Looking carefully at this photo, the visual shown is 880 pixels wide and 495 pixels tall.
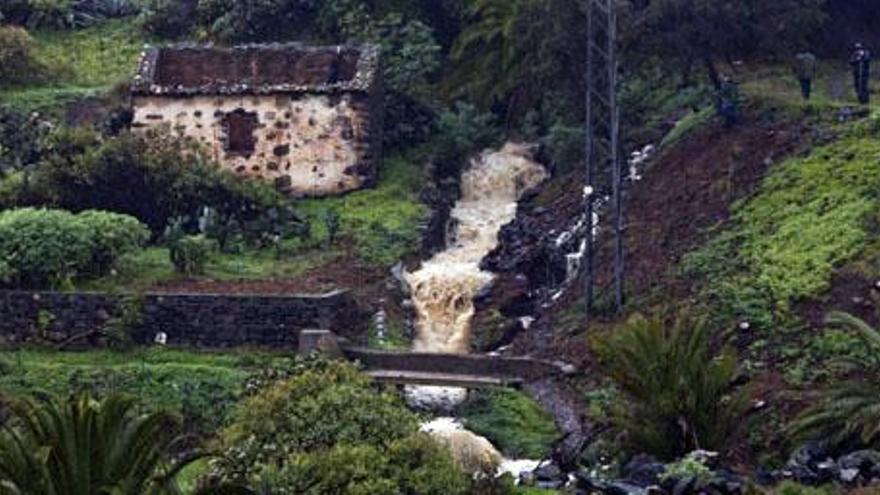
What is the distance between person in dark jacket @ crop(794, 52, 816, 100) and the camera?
32969 millimetres

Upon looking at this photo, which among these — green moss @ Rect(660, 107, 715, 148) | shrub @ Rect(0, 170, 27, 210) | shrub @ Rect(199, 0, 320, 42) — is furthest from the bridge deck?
shrub @ Rect(199, 0, 320, 42)

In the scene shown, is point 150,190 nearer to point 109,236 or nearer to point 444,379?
point 109,236

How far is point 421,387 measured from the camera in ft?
92.2

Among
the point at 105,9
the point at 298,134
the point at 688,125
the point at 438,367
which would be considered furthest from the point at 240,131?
the point at 105,9

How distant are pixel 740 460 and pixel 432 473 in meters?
4.50

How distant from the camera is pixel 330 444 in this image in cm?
2109

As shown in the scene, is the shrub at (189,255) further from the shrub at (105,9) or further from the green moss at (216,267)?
the shrub at (105,9)

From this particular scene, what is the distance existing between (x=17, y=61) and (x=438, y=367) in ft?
57.7

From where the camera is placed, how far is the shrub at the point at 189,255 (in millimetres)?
31438

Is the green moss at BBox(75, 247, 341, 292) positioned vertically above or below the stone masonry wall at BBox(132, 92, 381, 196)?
below

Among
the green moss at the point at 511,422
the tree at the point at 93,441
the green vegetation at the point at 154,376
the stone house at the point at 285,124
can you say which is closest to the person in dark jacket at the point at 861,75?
the green moss at the point at 511,422

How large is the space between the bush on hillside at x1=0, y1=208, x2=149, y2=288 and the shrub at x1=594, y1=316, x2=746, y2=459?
10.2m

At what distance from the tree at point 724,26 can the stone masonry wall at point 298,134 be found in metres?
6.42

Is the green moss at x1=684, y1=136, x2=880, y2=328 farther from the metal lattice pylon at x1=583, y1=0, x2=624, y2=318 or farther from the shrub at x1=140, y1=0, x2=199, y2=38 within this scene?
the shrub at x1=140, y1=0, x2=199, y2=38
